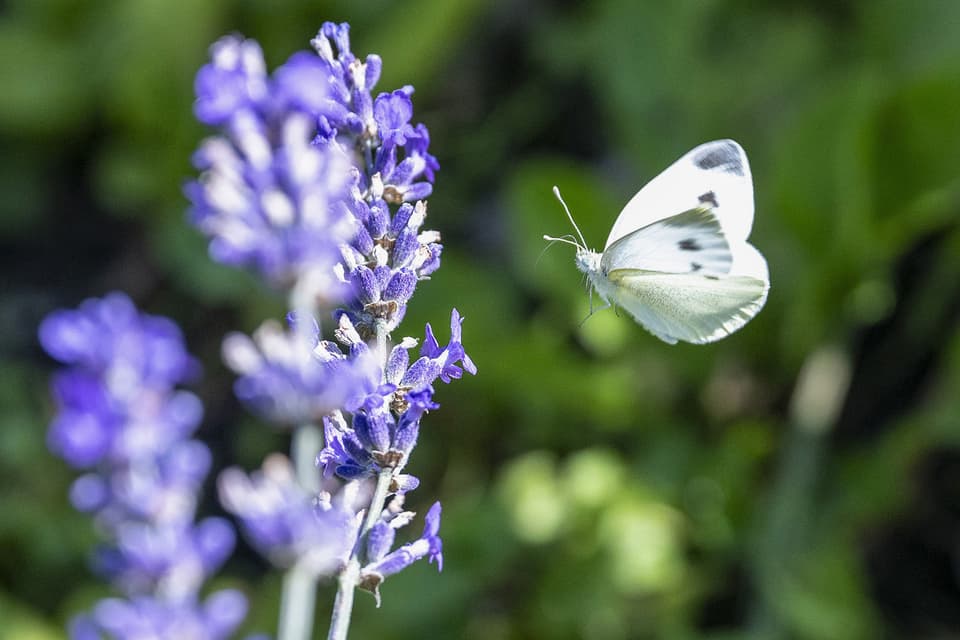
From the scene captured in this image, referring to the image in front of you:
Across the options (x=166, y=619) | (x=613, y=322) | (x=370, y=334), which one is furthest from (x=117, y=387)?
(x=613, y=322)

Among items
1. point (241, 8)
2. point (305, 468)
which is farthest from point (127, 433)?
point (241, 8)

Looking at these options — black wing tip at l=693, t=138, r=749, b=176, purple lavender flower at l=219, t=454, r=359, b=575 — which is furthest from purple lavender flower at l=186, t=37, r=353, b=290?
black wing tip at l=693, t=138, r=749, b=176

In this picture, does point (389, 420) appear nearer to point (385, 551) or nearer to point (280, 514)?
point (385, 551)

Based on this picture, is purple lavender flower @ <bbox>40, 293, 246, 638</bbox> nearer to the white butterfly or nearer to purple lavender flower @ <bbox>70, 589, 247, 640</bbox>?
purple lavender flower @ <bbox>70, 589, 247, 640</bbox>

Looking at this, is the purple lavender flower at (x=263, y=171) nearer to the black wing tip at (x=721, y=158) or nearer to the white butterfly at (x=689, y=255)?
the white butterfly at (x=689, y=255)

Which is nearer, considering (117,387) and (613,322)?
(117,387)

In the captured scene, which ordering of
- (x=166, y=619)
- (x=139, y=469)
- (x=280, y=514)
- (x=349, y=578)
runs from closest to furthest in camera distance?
(x=349, y=578), (x=280, y=514), (x=166, y=619), (x=139, y=469)
